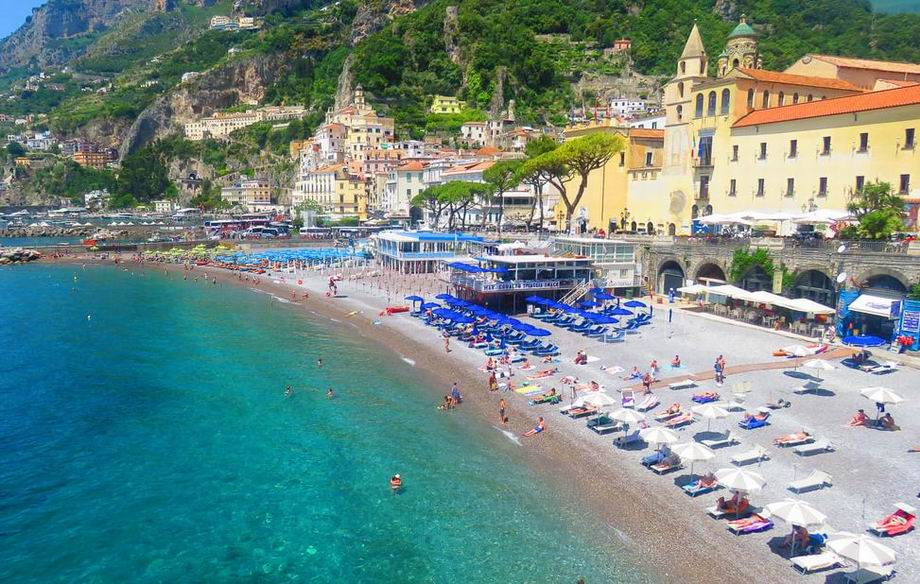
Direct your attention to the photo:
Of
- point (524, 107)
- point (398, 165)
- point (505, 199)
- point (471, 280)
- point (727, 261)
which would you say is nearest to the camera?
point (727, 261)

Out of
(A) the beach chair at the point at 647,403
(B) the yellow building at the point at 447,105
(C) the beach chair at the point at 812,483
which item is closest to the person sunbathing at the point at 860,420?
(C) the beach chair at the point at 812,483

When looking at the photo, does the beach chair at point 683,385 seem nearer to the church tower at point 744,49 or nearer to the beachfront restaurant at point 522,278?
the beachfront restaurant at point 522,278

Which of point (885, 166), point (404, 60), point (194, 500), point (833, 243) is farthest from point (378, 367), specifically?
point (404, 60)

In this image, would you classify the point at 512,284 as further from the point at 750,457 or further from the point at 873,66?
the point at 873,66

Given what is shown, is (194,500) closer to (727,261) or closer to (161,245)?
(727,261)

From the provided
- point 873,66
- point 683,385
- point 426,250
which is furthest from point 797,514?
point 426,250
